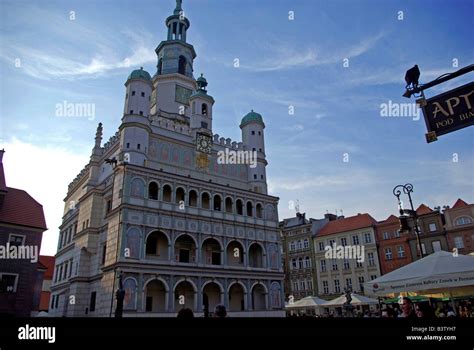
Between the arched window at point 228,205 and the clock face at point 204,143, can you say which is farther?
the clock face at point 204,143

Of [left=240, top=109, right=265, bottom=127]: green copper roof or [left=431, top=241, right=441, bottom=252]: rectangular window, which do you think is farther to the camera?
[left=240, top=109, right=265, bottom=127]: green copper roof

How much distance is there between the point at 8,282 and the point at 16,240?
345 centimetres

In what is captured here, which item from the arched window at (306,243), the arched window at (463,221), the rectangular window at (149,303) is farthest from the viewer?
the arched window at (306,243)

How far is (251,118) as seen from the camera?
153ft

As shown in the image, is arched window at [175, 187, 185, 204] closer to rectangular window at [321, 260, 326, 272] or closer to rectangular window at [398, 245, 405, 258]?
rectangular window at [321, 260, 326, 272]

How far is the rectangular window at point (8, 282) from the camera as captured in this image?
2620 centimetres

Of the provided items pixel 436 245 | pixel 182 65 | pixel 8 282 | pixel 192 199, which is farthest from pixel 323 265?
pixel 8 282

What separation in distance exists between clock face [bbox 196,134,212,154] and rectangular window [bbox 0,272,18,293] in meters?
21.7

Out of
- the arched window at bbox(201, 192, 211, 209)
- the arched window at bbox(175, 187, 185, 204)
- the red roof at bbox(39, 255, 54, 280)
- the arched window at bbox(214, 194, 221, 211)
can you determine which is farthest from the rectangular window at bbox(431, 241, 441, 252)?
the red roof at bbox(39, 255, 54, 280)

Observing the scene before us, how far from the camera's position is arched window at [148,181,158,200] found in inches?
1360

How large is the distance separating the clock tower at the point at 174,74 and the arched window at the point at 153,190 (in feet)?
35.2

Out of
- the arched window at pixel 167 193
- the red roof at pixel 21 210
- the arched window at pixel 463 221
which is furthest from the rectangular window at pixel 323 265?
the red roof at pixel 21 210

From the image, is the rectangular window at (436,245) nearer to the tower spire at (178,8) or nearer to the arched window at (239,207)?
the arched window at (239,207)

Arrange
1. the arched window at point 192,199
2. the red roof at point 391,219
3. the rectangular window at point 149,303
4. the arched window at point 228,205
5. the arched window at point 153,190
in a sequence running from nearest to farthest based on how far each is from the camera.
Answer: the rectangular window at point 149,303 < the arched window at point 153,190 < the arched window at point 192,199 < the arched window at point 228,205 < the red roof at point 391,219
